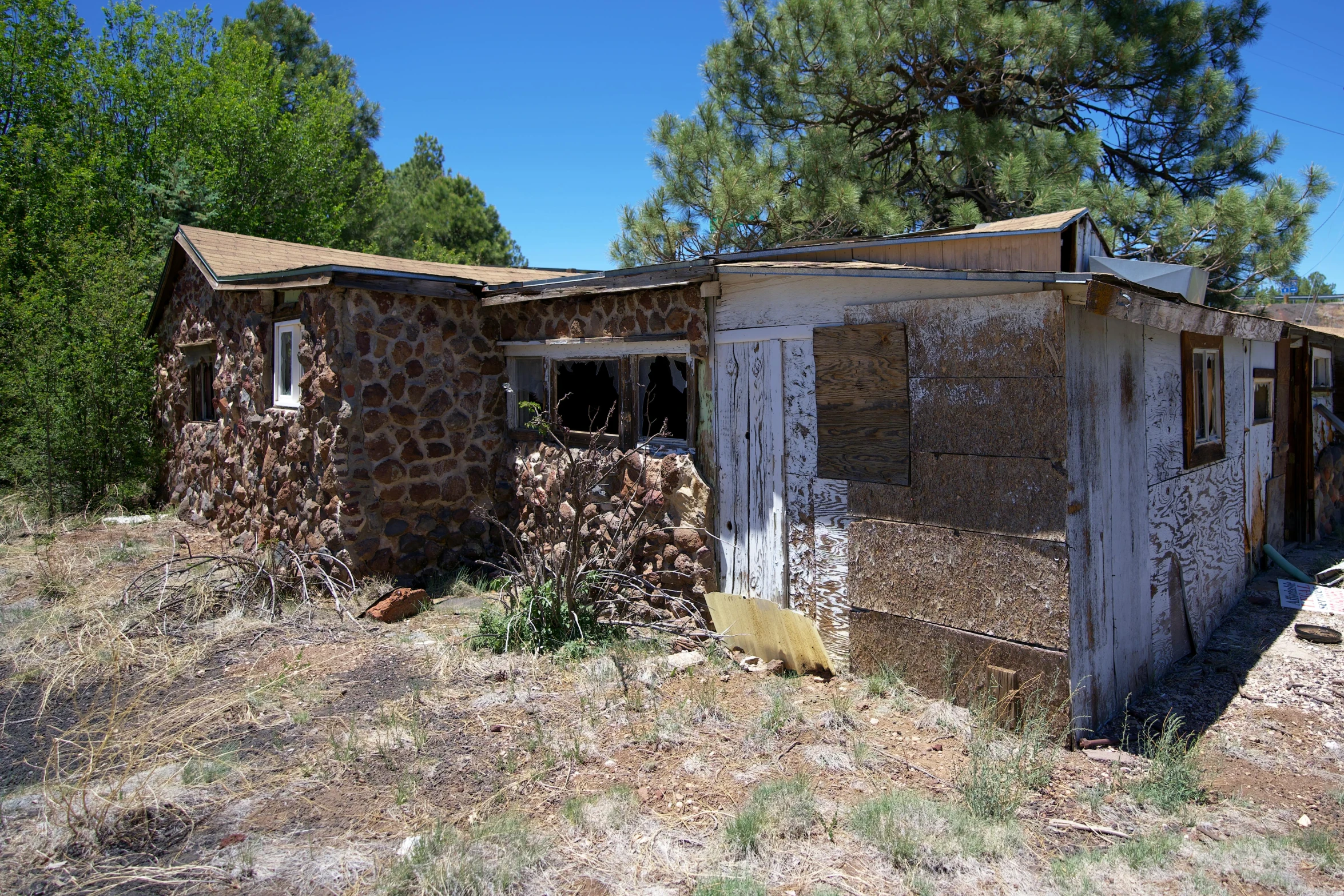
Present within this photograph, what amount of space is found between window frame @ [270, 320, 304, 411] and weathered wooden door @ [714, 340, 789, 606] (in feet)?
14.1

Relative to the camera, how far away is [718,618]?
20.3 feet

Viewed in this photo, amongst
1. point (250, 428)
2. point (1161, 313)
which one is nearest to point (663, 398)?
point (1161, 313)

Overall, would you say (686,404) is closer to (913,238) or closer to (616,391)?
(616,391)

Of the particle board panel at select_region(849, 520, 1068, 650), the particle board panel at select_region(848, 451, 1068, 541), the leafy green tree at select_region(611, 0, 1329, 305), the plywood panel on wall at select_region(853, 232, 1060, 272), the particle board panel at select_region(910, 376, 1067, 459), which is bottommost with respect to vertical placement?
the particle board panel at select_region(849, 520, 1068, 650)

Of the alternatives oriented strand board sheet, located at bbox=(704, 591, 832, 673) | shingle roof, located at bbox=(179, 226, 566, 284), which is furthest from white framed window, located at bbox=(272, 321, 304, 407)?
oriented strand board sheet, located at bbox=(704, 591, 832, 673)

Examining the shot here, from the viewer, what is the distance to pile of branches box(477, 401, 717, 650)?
6102 millimetres

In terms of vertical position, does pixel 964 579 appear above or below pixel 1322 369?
below

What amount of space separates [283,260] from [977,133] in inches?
371

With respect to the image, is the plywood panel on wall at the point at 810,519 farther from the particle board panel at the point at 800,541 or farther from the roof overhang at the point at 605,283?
the roof overhang at the point at 605,283

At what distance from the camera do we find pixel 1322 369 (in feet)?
36.2

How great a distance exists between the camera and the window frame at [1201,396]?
19.8 ft

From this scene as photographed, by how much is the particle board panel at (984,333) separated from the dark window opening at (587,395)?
2901 millimetres

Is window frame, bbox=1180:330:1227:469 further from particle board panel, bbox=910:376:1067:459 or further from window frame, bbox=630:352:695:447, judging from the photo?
window frame, bbox=630:352:695:447

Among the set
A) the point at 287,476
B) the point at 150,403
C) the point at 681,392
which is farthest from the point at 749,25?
the point at 150,403
